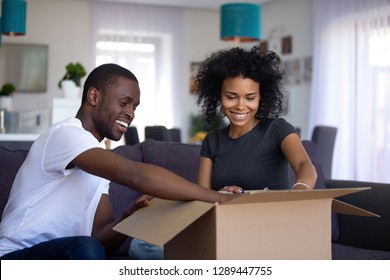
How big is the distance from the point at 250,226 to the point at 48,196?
1.79 ft

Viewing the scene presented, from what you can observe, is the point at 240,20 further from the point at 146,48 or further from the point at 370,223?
the point at 370,223

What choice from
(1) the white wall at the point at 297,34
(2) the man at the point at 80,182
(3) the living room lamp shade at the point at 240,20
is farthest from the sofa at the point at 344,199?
(1) the white wall at the point at 297,34

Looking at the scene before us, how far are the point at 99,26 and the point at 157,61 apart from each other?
3.10ft

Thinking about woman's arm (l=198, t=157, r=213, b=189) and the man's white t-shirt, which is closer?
the man's white t-shirt

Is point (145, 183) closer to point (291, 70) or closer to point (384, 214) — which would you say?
point (384, 214)

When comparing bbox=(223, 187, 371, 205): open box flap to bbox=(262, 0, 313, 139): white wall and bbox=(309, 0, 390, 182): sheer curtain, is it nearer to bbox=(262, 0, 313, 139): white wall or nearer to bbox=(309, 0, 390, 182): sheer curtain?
bbox=(309, 0, 390, 182): sheer curtain

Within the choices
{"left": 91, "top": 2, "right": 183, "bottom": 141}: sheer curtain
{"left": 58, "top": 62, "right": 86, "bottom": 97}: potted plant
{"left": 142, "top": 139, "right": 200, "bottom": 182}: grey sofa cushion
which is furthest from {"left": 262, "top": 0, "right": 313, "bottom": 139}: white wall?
{"left": 142, "top": 139, "right": 200, "bottom": 182}: grey sofa cushion

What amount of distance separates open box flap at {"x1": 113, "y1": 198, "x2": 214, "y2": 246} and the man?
1.2 inches

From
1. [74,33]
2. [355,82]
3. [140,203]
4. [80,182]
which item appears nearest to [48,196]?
[80,182]

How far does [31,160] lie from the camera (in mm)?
1534

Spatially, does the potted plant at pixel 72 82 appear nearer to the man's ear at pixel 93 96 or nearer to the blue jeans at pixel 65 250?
the man's ear at pixel 93 96

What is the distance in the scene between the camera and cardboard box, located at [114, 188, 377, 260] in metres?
1.19

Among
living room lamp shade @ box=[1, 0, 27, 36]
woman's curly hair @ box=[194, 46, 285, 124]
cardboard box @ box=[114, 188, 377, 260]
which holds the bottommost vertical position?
cardboard box @ box=[114, 188, 377, 260]
